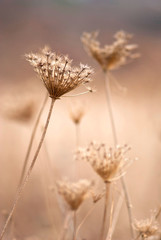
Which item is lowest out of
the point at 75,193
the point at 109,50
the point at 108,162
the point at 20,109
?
the point at 75,193

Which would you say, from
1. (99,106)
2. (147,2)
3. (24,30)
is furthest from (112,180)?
(147,2)

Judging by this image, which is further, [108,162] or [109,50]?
[109,50]

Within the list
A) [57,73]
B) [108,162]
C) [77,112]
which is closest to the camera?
[57,73]

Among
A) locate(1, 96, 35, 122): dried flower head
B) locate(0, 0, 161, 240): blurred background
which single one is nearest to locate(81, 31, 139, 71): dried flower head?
locate(0, 0, 161, 240): blurred background

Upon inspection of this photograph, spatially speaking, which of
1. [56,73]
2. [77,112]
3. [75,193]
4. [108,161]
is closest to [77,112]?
[77,112]

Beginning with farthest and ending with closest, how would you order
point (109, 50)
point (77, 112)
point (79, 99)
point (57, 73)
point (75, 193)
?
point (79, 99) < point (77, 112) < point (109, 50) < point (75, 193) < point (57, 73)

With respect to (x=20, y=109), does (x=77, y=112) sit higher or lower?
lower

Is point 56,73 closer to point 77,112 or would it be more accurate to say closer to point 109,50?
point 109,50
